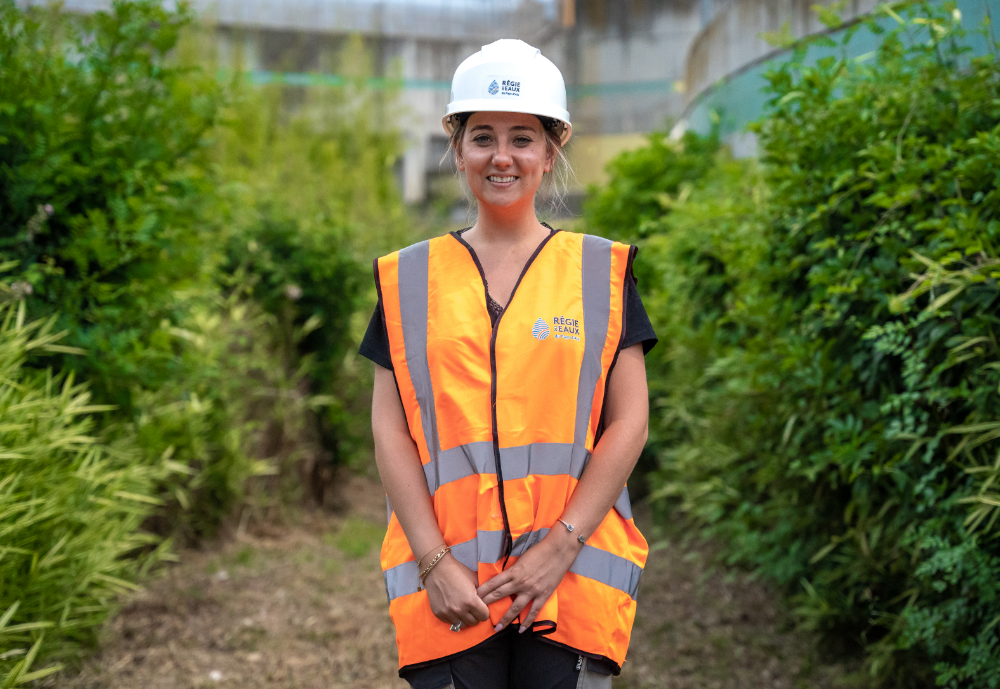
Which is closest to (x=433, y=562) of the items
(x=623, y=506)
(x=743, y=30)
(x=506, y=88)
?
(x=623, y=506)

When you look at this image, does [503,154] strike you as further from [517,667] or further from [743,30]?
[743,30]

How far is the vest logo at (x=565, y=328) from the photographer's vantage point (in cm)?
172

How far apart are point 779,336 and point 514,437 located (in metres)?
1.96

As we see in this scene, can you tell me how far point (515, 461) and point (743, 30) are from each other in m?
7.10

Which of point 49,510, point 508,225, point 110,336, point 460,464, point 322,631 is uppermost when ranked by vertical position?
point 508,225

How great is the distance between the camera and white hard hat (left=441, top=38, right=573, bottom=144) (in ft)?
5.68

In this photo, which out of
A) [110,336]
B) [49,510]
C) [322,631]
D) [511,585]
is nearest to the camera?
[511,585]

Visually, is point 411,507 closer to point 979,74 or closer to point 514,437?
point 514,437

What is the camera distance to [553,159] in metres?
1.93

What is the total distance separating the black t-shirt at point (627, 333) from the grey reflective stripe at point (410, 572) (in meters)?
0.42

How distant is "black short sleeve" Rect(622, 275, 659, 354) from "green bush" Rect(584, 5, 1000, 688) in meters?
1.07

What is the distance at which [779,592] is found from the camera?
4152 mm

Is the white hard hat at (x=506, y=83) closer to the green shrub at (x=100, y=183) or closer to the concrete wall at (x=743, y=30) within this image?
the green shrub at (x=100, y=183)

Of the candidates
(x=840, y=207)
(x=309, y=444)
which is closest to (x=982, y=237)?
(x=840, y=207)
